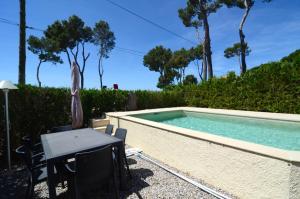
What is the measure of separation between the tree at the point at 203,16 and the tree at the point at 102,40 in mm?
14330

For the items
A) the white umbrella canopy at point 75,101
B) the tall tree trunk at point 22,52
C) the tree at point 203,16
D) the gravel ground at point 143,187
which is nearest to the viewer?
the gravel ground at point 143,187

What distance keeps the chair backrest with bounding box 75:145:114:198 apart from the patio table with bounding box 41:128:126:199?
43 cm

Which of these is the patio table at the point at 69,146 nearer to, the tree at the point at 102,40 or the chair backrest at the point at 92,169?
the chair backrest at the point at 92,169

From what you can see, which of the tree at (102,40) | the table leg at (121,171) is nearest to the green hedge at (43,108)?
the table leg at (121,171)

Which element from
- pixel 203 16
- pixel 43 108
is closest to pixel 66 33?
pixel 203 16

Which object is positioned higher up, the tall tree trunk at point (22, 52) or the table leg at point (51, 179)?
the tall tree trunk at point (22, 52)

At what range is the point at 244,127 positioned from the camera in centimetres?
856

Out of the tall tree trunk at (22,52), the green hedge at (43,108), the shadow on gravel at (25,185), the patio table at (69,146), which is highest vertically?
the tall tree trunk at (22,52)

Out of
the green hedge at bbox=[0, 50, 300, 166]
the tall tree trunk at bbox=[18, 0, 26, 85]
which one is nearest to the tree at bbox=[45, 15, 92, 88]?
the green hedge at bbox=[0, 50, 300, 166]

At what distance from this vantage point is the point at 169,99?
574 inches

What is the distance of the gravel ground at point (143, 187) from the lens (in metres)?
3.78

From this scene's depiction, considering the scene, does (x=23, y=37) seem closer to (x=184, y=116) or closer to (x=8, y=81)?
(x=8, y=81)

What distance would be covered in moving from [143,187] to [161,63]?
1379 inches

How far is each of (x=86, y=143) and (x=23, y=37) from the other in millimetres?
7288
